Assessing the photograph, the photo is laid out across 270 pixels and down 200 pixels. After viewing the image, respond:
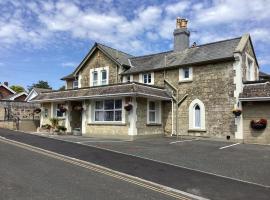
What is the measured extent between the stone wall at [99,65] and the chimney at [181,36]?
551 centimetres

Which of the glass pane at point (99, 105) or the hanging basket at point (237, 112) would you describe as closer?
the hanging basket at point (237, 112)

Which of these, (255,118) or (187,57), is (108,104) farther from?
(255,118)

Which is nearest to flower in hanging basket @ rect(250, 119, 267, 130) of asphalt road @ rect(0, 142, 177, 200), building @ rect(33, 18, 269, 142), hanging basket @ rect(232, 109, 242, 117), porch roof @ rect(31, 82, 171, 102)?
building @ rect(33, 18, 269, 142)

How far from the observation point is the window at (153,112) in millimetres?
22903

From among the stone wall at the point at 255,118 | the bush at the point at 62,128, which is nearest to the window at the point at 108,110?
the bush at the point at 62,128

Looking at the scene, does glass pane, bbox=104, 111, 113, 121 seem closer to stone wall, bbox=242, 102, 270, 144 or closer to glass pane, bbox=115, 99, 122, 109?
glass pane, bbox=115, 99, 122, 109

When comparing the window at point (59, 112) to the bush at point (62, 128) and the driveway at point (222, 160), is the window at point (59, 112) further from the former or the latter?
the driveway at point (222, 160)

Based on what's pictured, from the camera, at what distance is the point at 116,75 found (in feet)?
88.4

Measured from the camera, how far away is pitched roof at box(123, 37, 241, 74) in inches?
854

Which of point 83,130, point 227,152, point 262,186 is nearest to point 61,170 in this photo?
point 262,186

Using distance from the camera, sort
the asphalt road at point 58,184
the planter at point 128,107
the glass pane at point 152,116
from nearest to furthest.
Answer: the asphalt road at point 58,184 → the planter at point 128,107 → the glass pane at point 152,116

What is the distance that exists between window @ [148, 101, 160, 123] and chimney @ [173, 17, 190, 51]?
5.45 metres

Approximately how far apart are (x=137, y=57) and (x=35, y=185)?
72.0 feet

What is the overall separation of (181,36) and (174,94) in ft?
17.6
